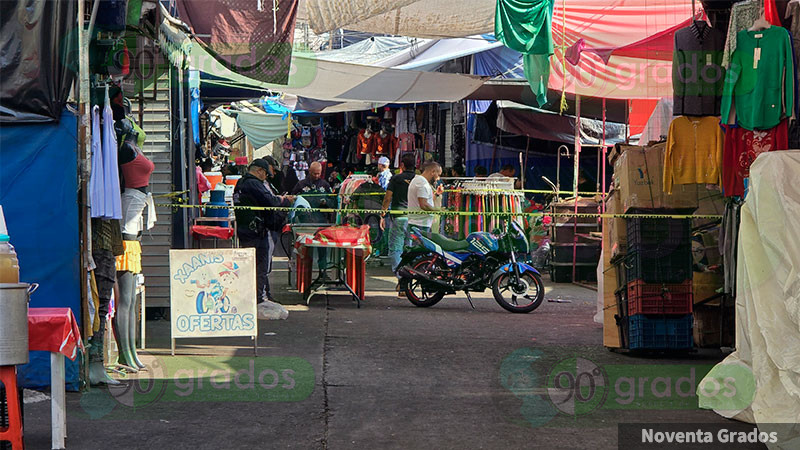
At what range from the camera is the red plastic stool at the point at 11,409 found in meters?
5.04

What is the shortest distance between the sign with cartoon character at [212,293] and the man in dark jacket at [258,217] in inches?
119

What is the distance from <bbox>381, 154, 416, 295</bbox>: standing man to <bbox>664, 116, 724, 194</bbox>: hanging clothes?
18.6 ft

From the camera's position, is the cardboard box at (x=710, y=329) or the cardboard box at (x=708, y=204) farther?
the cardboard box at (x=708, y=204)

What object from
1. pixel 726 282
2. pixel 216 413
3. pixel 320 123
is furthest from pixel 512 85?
pixel 320 123

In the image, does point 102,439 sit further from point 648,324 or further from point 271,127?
point 271,127

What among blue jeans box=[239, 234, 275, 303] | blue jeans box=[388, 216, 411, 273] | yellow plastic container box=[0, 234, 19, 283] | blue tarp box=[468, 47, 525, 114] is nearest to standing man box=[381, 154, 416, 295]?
blue jeans box=[388, 216, 411, 273]

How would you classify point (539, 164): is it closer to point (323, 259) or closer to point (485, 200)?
point (485, 200)

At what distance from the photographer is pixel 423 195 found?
13.5 metres

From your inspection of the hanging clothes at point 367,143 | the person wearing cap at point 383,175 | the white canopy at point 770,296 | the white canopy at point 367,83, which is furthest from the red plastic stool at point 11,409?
the hanging clothes at point 367,143

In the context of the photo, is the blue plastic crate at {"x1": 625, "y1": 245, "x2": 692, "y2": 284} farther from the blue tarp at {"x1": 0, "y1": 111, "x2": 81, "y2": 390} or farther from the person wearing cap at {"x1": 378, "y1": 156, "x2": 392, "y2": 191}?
the person wearing cap at {"x1": 378, "y1": 156, "x2": 392, "y2": 191}

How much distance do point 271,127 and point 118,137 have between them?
1635 cm

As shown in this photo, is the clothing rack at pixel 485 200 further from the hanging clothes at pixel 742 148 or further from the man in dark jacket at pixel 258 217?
the hanging clothes at pixel 742 148

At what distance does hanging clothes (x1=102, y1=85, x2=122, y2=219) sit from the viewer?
7.26m

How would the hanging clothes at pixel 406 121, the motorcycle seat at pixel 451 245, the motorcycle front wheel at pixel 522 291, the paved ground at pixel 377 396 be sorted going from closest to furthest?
the paved ground at pixel 377 396 < the motorcycle front wheel at pixel 522 291 < the motorcycle seat at pixel 451 245 < the hanging clothes at pixel 406 121
